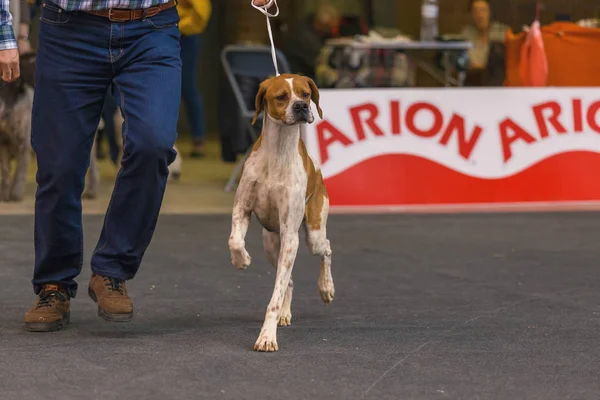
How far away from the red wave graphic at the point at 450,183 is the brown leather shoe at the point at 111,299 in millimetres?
4294

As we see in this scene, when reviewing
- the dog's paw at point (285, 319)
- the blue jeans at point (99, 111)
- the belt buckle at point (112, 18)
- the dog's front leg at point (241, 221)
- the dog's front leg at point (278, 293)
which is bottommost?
the dog's paw at point (285, 319)

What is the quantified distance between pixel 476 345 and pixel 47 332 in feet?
5.73

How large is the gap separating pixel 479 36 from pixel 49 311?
8.16m

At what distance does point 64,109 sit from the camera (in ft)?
17.1

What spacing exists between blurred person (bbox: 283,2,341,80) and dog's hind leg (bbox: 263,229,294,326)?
7.04 m

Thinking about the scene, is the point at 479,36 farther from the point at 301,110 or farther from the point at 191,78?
the point at 301,110

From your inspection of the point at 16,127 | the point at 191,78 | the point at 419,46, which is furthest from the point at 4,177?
the point at 419,46

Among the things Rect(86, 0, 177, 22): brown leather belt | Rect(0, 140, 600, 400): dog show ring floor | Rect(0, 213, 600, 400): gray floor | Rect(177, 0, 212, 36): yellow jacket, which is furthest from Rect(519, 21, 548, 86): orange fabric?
Rect(86, 0, 177, 22): brown leather belt

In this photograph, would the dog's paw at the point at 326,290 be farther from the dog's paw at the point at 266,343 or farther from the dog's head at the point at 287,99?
the dog's head at the point at 287,99

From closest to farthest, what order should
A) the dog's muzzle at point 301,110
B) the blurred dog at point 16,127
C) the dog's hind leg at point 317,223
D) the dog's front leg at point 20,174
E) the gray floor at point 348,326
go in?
1. the gray floor at point 348,326
2. the dog's muzzle at point 301,110
3. the dog's hind leg at point 317,223
4. the blurred dog at point 16,127
5. the dog's front leg at point 20,174

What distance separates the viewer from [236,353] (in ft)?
16.2

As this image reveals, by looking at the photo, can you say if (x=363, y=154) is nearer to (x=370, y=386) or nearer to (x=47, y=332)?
(x=47, y=332)

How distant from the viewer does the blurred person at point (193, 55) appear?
1160 centimetres

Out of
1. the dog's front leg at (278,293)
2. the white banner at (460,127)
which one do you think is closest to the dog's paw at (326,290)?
the dog's front leg at (278,293)
